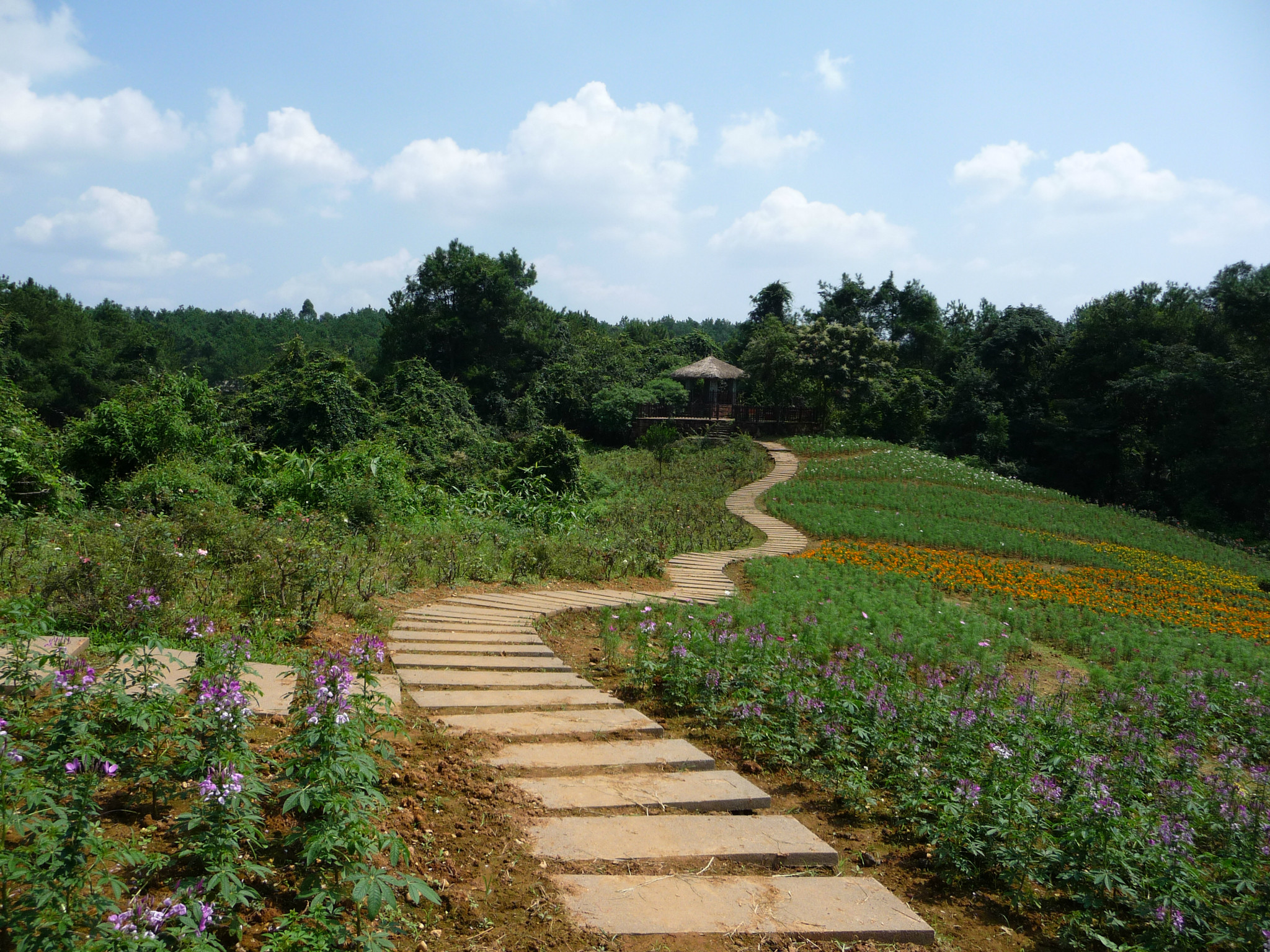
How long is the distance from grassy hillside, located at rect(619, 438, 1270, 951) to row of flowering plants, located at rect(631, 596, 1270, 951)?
1 cm

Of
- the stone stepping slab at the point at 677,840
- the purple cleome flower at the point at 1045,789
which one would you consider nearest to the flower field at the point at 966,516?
the purple cleome flower at the point at 1045,789

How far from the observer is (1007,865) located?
2643 millimetres

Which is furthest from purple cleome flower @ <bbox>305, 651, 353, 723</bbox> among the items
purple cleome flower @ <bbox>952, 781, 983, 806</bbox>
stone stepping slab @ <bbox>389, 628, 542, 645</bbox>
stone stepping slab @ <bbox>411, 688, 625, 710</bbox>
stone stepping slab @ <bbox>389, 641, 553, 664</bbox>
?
purple cleome flower @ <bbox>952, 781, 983, 806</bbox>

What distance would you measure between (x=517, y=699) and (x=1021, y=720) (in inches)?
101

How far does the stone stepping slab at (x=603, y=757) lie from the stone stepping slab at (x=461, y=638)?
4.75 feet

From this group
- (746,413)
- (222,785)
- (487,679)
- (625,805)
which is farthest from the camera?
(746,413)

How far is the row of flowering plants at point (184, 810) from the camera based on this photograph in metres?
1.57

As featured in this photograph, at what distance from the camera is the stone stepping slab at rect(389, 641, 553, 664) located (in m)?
4.25

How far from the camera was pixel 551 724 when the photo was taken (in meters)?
3.44

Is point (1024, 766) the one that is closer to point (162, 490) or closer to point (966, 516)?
point (162, 490)

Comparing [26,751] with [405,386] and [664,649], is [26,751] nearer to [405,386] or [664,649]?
[664,649]

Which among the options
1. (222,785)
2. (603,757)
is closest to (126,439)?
(603,757)

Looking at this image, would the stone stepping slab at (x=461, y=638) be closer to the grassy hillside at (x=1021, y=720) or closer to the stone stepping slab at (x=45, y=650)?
the grassy hillside at (x=1021, y=720)

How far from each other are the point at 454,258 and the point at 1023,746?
3615 cm
